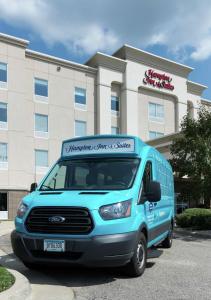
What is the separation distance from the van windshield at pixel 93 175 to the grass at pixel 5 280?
6.68ft

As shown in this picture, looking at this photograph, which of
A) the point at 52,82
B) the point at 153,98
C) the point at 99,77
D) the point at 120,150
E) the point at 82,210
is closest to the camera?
the point at 82,210

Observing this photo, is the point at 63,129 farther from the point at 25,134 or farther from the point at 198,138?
the point at 198,138

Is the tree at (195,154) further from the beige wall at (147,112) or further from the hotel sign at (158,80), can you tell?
the hotel sign at (158,80)

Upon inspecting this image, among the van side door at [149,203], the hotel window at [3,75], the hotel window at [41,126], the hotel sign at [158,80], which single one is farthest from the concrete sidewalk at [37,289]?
the hotel sign at [158,80]

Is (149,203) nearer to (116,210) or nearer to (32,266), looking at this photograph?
(116,210)

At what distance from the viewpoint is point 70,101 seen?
42531 millimetres

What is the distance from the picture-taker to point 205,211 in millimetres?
21109

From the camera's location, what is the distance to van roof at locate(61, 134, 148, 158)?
8.76 metres

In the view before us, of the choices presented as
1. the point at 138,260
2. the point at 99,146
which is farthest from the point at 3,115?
the point at 138,260

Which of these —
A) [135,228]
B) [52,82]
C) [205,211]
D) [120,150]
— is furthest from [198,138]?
[52,82]

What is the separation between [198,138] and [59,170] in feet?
30.2

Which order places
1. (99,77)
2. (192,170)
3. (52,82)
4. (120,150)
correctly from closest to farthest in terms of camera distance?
(120,150) < (192,170) < (52,82) < (99,77)

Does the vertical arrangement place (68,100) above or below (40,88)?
below

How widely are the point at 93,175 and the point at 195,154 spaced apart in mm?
9365
